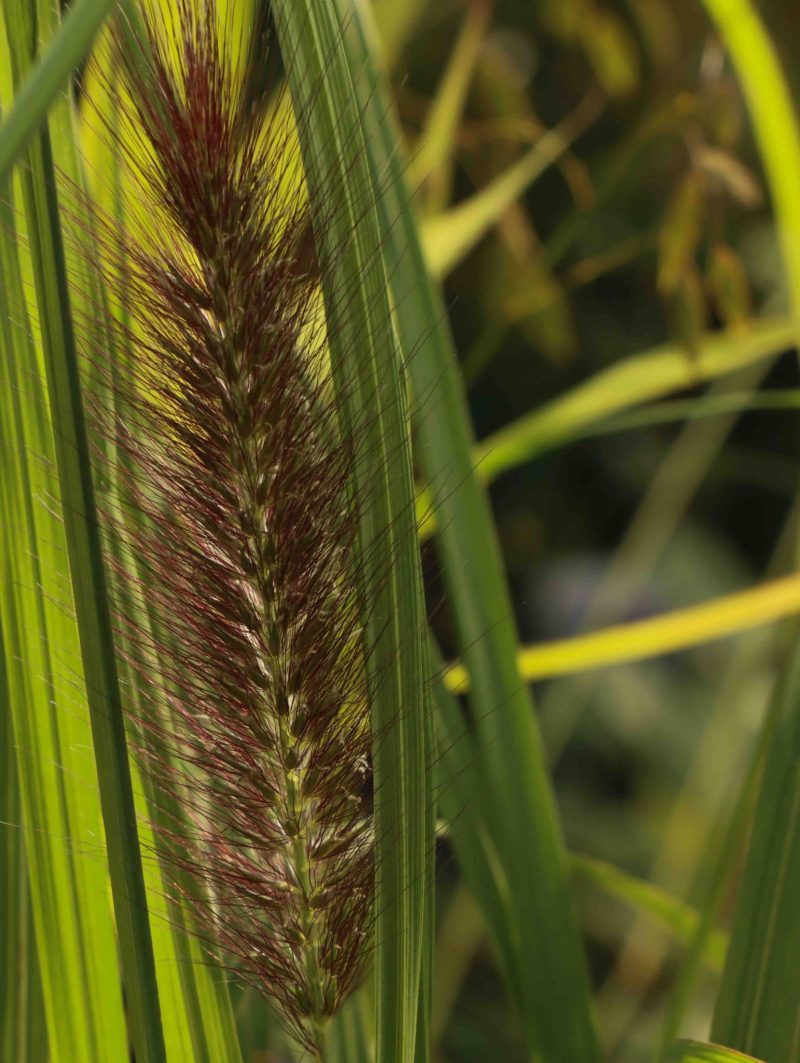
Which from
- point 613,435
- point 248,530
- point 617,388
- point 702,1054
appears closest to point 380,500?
point 248,530

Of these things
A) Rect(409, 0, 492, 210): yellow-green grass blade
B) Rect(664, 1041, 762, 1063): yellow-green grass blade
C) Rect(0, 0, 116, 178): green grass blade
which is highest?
Rect(409, 0, 492, 210): yellow-green grass blade

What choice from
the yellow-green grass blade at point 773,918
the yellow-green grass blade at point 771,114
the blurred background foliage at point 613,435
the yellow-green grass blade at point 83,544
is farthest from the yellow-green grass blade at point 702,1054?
the blurred background foliage at point 613,435

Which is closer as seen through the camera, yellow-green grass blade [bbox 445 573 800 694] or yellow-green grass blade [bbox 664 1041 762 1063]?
yellow-green grass blade [bbox 664 1041 762 1063]

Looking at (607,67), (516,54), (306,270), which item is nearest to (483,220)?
(607,67)

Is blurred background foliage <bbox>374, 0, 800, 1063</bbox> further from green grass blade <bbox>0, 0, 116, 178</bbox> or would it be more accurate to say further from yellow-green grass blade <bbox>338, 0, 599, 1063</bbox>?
green grass blade <bbox>0, 0, 116, 178</bbox>

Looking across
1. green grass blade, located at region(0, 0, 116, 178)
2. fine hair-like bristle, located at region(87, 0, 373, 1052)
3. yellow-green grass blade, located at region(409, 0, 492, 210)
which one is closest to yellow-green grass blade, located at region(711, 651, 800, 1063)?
fine hair-like bristle, located at region(87, 0, 373, 1052)

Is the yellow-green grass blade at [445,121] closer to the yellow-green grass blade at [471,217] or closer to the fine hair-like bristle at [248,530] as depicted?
the yellow-green grass blade at [471,217]
